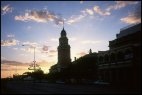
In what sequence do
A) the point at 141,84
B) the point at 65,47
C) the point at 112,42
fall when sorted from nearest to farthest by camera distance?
the point at 141,84, the point at 112,42, the point at 65,47

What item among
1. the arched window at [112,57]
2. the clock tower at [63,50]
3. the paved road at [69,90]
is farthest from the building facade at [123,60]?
the clock tower at [63,50]

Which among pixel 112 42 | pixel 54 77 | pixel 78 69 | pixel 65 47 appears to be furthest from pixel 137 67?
pixel 65 47

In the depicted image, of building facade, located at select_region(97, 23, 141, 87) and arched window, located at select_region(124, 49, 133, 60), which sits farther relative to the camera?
arched window, located at select_region(124, 49, 133, 60)

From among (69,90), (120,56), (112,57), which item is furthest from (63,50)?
(69,90)

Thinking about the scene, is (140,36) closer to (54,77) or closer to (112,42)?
(112,42)

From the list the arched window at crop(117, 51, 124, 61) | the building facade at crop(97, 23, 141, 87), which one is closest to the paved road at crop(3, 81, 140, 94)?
the building facade at crop(97, 23, 141, 87)

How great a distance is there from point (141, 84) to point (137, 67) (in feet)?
13.7

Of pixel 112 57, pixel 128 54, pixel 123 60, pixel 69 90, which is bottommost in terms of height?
pixel 69 90

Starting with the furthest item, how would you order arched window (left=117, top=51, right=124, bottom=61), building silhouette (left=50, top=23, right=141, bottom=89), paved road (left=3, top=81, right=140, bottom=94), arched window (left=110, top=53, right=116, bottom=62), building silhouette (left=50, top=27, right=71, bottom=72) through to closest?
building silhouette (left=50, top=27, right=71, bottom=72), arched window (left=110, top=53, right=116, bottom=62), arched window (left=117, top=51, right=124, bottom=61), building silhouette (left=50, top=23, right=141, bottom=89), paved road (left=3, top=81, right=140, bottom=94)

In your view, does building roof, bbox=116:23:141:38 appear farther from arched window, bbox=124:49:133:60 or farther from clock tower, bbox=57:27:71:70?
clock tower, bbox=57:27:71:70

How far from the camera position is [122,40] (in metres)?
72.1

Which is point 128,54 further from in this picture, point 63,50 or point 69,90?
point 63,50

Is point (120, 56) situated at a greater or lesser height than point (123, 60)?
greater

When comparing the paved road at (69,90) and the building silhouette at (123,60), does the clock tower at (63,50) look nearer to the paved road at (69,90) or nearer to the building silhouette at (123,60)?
the building silhouette at (123,60)
